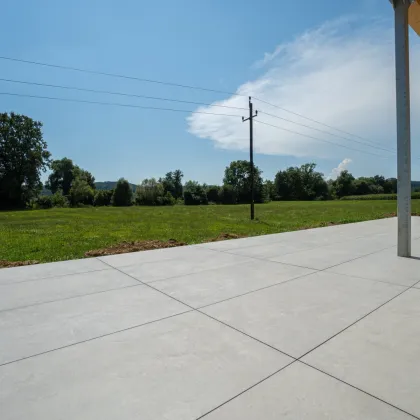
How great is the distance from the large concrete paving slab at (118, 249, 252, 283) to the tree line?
4357 centimetres

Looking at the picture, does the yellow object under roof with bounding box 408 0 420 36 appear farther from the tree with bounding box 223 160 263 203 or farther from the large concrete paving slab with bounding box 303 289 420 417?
the tree with bounding box 223 160 263 203

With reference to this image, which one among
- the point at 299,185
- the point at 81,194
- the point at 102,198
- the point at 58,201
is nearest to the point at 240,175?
the point at 299,185

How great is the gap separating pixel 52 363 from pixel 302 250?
4.91m

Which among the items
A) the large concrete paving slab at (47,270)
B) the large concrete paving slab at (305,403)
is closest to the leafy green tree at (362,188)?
the large concrete paving slab at (47,270)

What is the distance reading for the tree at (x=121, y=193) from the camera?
2056 inches

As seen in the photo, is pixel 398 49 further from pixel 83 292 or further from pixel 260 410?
pixel 83 292

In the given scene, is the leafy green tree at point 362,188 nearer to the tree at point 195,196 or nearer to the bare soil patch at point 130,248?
the tree at point 195,196

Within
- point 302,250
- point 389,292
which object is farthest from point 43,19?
point 389,292

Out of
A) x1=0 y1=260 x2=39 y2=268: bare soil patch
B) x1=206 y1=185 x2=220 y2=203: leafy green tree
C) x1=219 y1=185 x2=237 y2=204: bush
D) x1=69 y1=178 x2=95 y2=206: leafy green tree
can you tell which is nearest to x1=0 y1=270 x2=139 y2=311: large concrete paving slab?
x1=0 y1=260 x2=39 y2=268: bare soil patch

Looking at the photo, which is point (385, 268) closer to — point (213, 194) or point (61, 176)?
point (213, 194)

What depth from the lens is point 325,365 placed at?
5.87 feet

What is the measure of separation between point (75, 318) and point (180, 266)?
2.19m

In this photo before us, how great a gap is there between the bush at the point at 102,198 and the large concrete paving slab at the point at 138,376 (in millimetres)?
54410

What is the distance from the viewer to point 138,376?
5.63 ft
